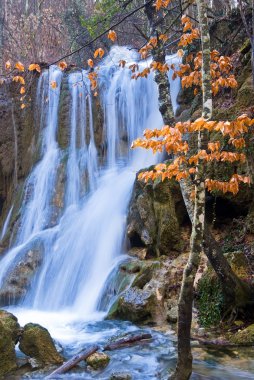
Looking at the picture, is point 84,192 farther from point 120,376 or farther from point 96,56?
point 120,376

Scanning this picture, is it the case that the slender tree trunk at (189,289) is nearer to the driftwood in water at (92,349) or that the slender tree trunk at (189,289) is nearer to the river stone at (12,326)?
the driftwood in water at (92,349)

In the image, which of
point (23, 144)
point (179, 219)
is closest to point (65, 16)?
point (23, 144)

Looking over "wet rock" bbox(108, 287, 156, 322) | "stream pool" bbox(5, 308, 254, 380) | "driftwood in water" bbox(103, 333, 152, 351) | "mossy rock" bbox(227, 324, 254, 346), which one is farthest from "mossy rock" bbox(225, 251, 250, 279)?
"driftwood in water" bbox(103, 333, 152, 351)

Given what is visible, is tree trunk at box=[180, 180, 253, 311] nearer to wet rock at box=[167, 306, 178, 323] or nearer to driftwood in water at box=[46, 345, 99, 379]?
wet rock at box=[167, 306, 178, 323]

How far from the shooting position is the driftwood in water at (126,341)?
17.9 feet

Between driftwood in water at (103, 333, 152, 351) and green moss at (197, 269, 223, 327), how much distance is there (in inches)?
35.3

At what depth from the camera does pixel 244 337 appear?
518 cm

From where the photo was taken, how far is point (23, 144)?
564 inches

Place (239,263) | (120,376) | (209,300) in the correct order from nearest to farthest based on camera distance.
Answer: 1. (120,376)
2. (209,300)
3. (239,263)

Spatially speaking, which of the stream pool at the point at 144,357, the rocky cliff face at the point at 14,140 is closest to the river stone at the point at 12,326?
the stream pool at the point at 144,357

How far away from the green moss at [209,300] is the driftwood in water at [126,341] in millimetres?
896

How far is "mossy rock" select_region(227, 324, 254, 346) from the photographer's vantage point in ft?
16.8

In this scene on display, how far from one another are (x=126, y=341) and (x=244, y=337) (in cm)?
161

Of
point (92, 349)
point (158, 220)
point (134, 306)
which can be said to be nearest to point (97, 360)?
point (92, 349)
